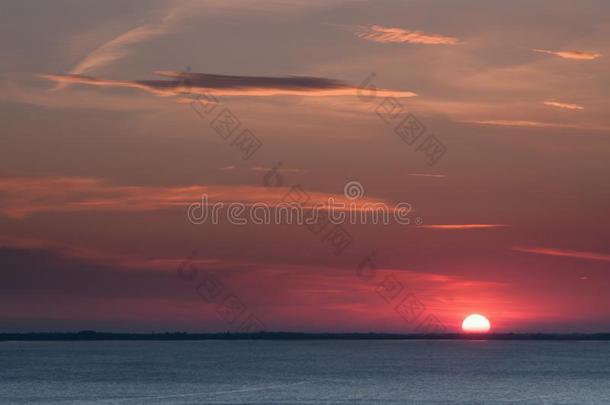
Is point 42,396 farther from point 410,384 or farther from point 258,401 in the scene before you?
point 410,384

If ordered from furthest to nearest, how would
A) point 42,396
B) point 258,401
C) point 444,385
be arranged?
point 444,385
point 42,396
point 258,401

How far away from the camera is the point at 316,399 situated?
139 metres

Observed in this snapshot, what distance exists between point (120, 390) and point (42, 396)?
13.5m

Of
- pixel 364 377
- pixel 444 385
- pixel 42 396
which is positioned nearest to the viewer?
pixel 42 396

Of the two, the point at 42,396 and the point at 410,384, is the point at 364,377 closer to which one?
the point at 410,384

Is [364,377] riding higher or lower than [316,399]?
higher

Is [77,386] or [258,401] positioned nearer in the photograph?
[258,401]

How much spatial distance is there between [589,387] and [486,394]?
27159 mm

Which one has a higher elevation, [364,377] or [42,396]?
[364,377]

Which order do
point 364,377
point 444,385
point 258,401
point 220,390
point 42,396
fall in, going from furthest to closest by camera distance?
point 364,377
point 444,385
point 220,390
point 42,396
point 258,401

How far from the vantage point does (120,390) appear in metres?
158

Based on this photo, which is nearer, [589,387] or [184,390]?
[184,390]

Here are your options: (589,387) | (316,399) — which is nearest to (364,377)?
(589,387)

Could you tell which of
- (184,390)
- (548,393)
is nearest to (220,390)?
(184,390)
